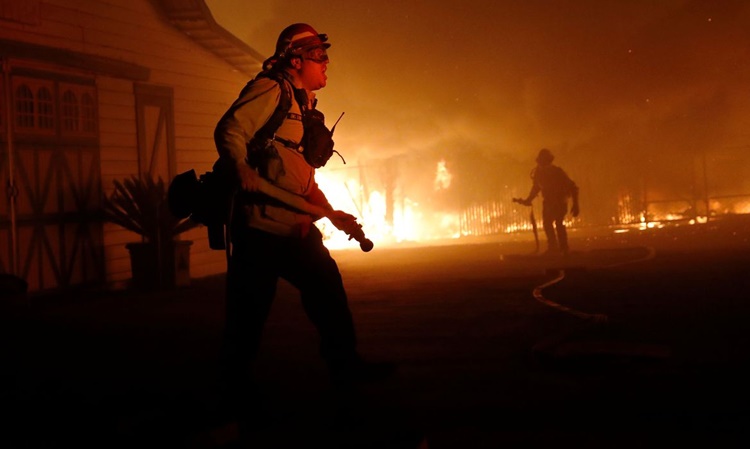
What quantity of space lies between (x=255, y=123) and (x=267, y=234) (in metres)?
0.56

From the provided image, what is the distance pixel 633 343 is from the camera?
5.30 m

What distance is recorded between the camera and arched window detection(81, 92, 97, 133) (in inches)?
468

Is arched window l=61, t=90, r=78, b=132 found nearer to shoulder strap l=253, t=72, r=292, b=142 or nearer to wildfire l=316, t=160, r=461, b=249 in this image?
shoulder strap l=253, t=72, r=292, b=142

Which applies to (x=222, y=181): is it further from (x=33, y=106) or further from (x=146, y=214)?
(x=146, y=214)

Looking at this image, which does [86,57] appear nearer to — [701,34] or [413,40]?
[413,40]

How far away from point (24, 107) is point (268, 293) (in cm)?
793

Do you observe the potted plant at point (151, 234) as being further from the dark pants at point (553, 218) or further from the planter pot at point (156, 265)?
the dark pants at point (553, 218)

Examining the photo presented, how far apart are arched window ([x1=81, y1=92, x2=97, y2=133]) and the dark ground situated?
2.67 meters

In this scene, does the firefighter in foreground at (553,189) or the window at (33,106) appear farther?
the firefighter in foreground at (553,189)

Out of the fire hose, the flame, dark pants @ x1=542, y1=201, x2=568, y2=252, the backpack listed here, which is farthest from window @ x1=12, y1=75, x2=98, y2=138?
the flame

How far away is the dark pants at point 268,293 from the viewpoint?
4234mm

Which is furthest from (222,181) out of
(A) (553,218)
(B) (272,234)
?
(A) (553,218)

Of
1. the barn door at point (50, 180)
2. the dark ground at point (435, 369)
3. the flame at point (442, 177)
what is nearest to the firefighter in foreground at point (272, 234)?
the dark ground at point (435, 369)

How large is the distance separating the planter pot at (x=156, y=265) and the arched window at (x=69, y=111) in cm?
179
